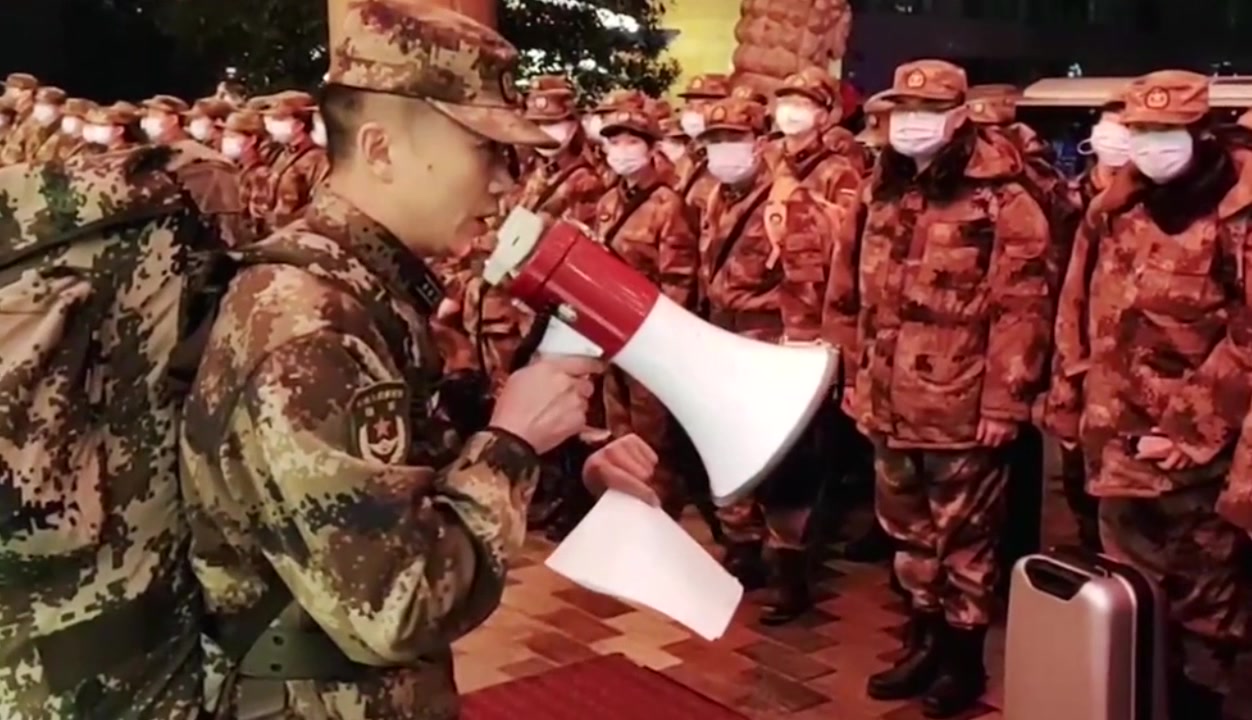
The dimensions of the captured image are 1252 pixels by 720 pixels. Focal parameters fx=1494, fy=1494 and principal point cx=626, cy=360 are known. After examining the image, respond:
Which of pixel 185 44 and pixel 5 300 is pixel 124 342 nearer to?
pixel 5 300

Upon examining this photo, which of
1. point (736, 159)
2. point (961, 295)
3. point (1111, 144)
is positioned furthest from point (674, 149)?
point (961, 295)

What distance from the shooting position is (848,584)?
4465 mm

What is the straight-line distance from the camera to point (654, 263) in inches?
186

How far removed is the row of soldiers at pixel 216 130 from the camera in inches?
262

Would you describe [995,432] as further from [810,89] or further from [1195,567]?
[810,89]

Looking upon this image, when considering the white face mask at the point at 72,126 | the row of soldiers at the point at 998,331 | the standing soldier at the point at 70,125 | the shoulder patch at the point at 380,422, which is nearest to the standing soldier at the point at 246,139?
the standing soldier at the point at 70,125

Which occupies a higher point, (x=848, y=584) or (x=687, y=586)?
(x=687, y=586)

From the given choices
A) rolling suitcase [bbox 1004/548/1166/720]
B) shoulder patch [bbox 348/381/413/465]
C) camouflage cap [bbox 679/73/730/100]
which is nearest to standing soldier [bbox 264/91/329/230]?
camouflage cap [bbox 679/73/730/100]

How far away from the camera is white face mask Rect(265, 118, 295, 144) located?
7.09 metres

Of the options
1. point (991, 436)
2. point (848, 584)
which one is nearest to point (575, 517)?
point (848, 584)

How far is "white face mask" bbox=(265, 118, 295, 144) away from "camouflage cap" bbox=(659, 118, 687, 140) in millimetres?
2339

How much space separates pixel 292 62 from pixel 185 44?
0.94 m

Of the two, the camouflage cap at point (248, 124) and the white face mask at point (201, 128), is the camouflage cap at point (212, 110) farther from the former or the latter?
the camouflage cap at point (248, 124)

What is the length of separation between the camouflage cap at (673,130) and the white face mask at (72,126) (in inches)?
150
